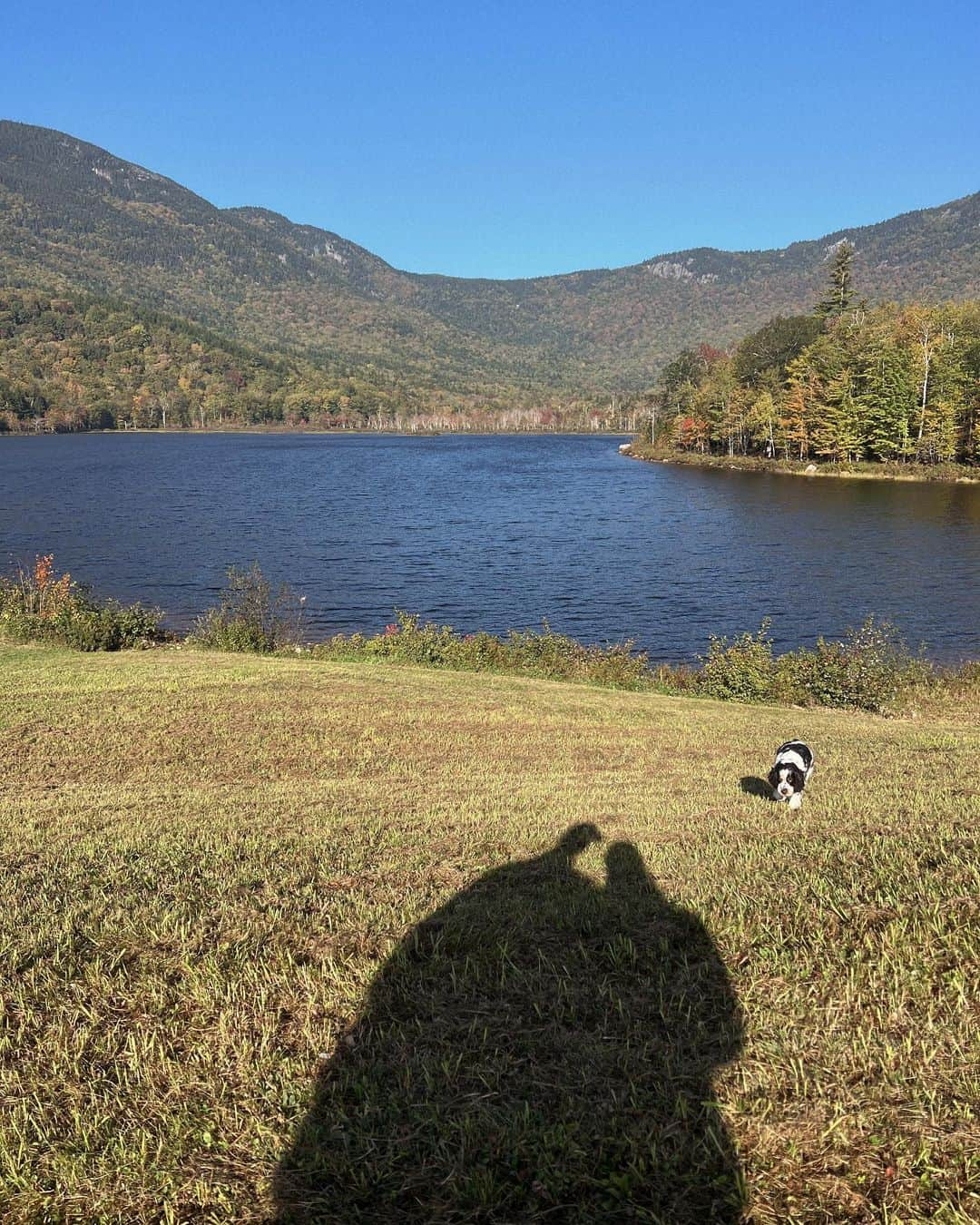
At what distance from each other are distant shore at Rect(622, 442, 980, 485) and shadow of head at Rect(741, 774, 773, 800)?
7882cm

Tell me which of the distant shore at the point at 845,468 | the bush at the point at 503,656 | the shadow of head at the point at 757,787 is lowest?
the bush at the point at 503,656

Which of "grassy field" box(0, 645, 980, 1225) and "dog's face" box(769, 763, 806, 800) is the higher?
"grassy field" box(0, 645, 980, 1225)

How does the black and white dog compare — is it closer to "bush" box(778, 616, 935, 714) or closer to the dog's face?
the dog's face

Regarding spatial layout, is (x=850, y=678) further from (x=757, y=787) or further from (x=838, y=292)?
(x=838, y=292)

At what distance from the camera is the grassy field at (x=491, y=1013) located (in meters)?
3.22

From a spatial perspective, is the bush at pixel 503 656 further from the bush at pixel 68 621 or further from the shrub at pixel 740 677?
the bush at pixel 68 621

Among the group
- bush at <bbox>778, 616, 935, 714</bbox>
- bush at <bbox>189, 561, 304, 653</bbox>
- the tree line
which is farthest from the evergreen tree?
bush at <bbox>189, 561, 304, 653</bbox>

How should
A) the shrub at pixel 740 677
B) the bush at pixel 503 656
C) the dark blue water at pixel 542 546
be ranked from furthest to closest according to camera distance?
the dark blue water at pixel 542 546 < the bush at pixel 503 656 < the shrub at pixel 740 677

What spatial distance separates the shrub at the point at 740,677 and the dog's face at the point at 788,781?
10156mm

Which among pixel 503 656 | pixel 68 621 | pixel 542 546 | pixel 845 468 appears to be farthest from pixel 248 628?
pixel 845 468

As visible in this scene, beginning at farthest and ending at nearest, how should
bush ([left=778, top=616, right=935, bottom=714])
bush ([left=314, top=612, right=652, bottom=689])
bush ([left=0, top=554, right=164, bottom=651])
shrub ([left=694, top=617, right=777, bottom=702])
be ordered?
bush ([left=314, top=612, right=652, bottom=689]) → bush ([left=0, top=554, right=164, bottom=651]) → shrub ([left=694, top=617, right=777, bottom=702]) → bush ([left=778, top=616, right=935, bottom=714])

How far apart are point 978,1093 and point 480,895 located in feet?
11.0

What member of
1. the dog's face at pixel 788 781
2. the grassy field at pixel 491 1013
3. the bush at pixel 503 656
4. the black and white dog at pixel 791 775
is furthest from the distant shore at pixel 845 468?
the grassy field at pixel 491 1013

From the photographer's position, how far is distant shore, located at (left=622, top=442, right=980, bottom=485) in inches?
3105
